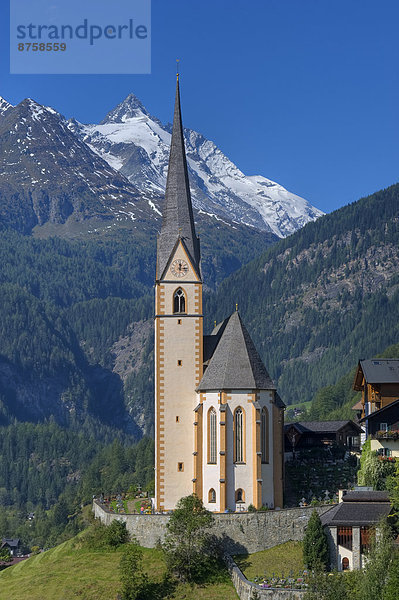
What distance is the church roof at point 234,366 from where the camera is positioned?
107688mm

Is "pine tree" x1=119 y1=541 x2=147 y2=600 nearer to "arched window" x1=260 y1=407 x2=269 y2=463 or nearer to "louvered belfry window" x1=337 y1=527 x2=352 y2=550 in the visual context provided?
"louvered belfry window" x1=337 y1=527 x2=352 y2=550

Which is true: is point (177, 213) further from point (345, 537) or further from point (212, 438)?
point (345, 537)

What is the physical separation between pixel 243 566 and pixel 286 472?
28361mm

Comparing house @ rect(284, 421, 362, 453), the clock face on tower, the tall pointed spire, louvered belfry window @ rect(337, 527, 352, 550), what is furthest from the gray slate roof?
house @ rect(284, 421, 362, 453)

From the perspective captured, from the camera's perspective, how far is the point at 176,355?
113750 millimetres

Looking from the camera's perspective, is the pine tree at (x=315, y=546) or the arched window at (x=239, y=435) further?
the arched window at (x=239, y=435)

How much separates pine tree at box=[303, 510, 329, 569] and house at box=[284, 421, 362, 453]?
144 feet

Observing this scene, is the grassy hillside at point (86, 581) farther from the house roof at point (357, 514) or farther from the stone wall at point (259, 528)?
the house roof at point (357, 514)

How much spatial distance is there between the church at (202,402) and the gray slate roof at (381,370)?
10112mm

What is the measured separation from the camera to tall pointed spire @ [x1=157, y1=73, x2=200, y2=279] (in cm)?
11694

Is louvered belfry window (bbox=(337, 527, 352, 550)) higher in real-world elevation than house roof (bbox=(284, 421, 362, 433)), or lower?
lower

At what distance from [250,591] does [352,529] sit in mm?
9864

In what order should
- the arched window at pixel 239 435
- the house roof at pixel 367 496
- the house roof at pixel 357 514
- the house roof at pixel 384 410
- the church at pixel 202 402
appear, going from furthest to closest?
the arched window at pixel 239 435, the church at pixel 202 402, the house roof at pixel 384 410, the house roof at pixel 367 496, the house roof at pixel 357 514

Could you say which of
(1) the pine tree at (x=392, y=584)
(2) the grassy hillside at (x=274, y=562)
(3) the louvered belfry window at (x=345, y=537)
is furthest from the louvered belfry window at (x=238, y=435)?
(1) the pine tree at (x=392, y=584)
